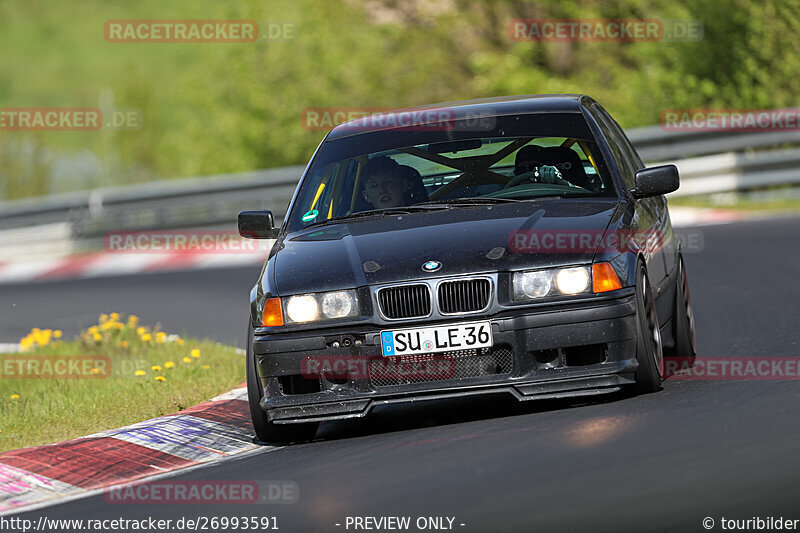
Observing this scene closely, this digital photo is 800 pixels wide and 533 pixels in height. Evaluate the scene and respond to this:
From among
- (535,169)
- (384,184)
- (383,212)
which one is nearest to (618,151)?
(535,169)

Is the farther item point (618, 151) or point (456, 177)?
point (618, 151)

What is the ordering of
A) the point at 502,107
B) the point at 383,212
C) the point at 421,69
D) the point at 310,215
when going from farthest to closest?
the point at 421,69 → the point at 502,107 → the point at 310,215 → the point at 383,212

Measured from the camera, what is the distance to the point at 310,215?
816cm

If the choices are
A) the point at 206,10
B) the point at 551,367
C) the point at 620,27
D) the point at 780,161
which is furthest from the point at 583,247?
the point at 206,10

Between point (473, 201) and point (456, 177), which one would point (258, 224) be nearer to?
point (456, 177)

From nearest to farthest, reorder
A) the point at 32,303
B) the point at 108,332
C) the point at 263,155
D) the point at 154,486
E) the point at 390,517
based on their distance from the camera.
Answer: the point at 390,517 → the point at 154,486 → the point at 108,332 → the point at 32,303 → the point at 263,155

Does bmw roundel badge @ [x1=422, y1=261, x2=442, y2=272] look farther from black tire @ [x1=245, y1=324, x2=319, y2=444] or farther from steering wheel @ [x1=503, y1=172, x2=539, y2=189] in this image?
steering wheel @ [x1=503, y1=172, x2=539, y2=189]

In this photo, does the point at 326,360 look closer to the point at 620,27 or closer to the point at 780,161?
the point at 780,161

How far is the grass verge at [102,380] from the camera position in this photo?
836cm

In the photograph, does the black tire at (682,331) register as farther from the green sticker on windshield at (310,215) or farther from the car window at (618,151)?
the green sticker on windshield at (310,215)

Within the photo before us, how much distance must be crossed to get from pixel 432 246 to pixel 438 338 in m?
0.51

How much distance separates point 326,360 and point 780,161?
1477cm

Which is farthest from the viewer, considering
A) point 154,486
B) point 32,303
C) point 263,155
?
point 263,155

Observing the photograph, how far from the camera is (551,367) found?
263 inches
